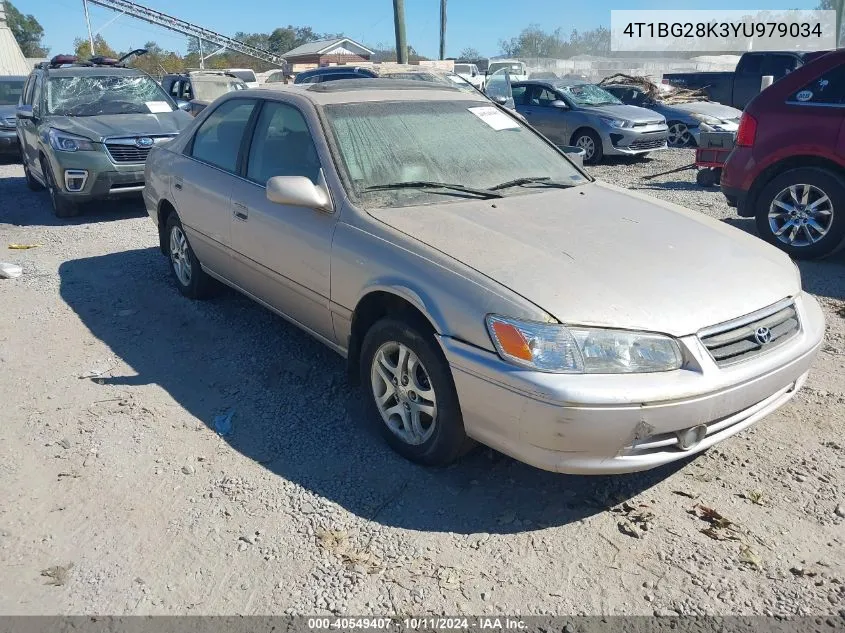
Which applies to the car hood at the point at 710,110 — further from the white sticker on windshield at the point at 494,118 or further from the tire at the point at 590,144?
the white sticker on windshield at the point at 494,118

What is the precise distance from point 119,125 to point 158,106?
105cm

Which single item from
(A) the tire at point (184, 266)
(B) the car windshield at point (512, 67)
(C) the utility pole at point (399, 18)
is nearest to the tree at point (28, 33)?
(B) the car windshield at point (512, 67)

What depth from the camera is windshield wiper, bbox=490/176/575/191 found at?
13.2 ft

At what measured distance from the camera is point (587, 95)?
14.2 m

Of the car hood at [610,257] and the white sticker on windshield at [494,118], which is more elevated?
the white sticker on windshield at [494,118]

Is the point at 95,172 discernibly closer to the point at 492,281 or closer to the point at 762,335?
the point at 492,281

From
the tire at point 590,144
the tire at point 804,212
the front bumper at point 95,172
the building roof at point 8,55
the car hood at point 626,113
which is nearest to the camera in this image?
the tire at point 804,212

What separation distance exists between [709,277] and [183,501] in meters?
2.48

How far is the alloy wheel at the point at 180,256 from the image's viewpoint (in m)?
5.52

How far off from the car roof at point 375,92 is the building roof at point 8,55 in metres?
30.0

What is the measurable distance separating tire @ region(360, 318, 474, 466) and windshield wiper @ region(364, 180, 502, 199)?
0.79 m

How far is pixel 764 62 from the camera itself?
1761 cm

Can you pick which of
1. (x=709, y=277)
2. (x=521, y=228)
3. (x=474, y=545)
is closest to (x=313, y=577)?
(x=474, y=545)

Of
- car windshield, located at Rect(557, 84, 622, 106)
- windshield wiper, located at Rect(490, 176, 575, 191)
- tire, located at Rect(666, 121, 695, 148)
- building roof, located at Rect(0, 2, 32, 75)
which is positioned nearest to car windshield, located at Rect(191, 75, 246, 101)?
car windshield, located at Rect(557, 84, 622, 106)
